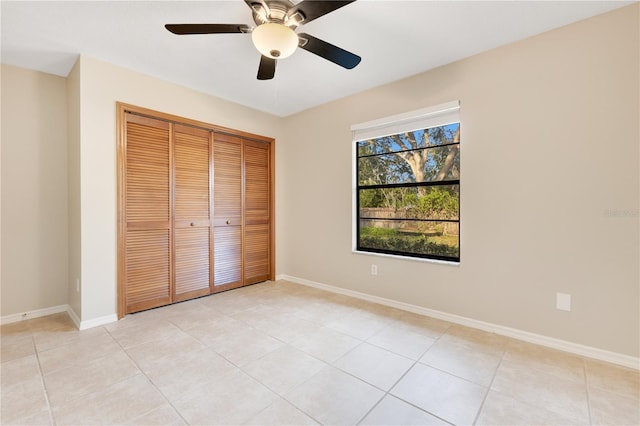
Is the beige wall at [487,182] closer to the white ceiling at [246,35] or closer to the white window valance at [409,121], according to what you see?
the white window valance at [409,121]

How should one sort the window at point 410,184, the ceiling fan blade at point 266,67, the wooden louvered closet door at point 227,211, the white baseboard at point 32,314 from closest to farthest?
the ceiling fan blade at point 266,67, the white baseboard at point 32,314, the window at point 410,184, the wooden louvered closet door at point 227,211

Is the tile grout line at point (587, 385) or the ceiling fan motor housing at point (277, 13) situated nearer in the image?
the tile grout line at point (587, 385)

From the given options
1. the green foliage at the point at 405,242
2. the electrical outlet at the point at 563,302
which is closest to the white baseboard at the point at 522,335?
the electrical outlet at the point at 563,302

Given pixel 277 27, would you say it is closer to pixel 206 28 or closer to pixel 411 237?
pixel 206 28

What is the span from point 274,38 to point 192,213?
2317mm

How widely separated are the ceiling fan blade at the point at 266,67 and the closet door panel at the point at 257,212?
1.72 meters

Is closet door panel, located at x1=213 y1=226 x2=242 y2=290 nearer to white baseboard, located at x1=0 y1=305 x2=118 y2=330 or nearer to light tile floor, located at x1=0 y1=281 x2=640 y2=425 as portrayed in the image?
light tile floor, located at x1=0 y1=281 x2=640 y2=425

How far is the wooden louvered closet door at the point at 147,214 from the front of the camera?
2877 mm

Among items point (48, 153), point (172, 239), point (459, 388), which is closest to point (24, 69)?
point (48, 153)

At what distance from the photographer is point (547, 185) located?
2.24 meters

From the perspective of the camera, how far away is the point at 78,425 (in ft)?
4.66

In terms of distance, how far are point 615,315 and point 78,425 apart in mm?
3388

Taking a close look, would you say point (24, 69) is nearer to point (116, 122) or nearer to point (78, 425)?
point (116, 122)

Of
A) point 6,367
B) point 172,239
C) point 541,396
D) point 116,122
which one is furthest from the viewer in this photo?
point 172,239
